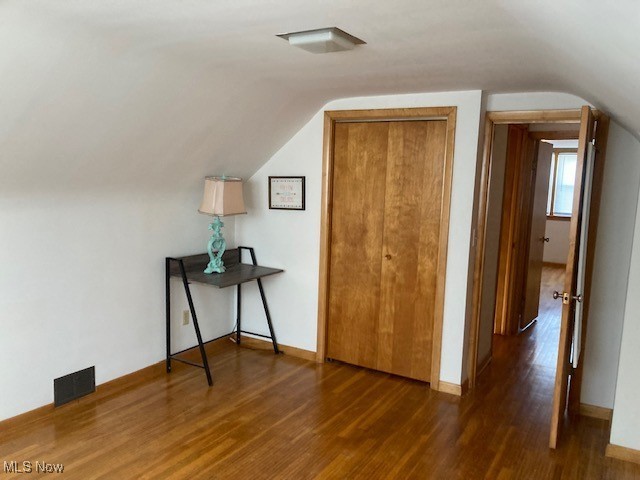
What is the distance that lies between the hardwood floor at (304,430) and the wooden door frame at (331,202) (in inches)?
11.9

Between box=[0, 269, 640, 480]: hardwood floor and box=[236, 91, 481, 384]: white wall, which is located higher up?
box=[236, 91, 481, 384]: white wall

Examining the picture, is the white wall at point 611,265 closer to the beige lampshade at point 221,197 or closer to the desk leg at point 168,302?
the beige lampshade at point 221,197

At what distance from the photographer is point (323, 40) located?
2.18m

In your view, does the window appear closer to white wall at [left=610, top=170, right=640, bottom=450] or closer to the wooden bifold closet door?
the wooden bifold closet door

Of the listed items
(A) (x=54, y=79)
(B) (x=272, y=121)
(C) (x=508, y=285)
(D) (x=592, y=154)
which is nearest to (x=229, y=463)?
(A) (x=54, y=79)

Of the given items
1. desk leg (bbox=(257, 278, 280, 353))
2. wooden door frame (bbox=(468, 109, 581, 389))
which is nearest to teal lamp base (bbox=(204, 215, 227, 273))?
desk leg (bbox=(257, 278, 280, 353))

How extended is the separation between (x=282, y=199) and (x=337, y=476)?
88.2 inches

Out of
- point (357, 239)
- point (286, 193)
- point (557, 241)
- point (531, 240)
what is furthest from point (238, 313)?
point (557, 241)

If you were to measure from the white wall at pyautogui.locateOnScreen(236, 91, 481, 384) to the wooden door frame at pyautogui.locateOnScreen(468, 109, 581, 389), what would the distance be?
6.7 inches

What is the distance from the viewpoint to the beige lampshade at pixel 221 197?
12.3ft

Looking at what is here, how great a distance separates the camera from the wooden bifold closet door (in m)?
3.67

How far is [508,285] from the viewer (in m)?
5.06

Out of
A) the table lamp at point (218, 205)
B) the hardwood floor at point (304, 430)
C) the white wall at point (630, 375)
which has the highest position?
the table lamp at point (218, 205)

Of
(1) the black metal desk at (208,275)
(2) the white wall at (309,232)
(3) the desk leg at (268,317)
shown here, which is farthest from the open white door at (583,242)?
(3) the desk leg at (268,317)
